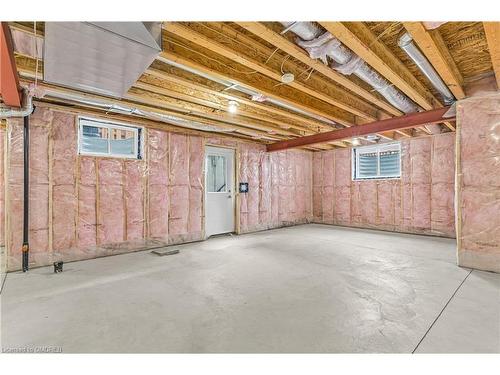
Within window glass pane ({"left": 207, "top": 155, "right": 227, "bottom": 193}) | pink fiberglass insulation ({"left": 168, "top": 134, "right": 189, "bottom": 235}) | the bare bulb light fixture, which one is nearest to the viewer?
the bare bulb light fixture

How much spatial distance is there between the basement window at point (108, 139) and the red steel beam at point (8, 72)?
98 centimetres

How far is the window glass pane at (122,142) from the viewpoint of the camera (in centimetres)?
414

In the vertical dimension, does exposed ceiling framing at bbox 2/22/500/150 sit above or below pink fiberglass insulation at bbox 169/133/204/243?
above

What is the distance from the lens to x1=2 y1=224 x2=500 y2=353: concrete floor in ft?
5.44

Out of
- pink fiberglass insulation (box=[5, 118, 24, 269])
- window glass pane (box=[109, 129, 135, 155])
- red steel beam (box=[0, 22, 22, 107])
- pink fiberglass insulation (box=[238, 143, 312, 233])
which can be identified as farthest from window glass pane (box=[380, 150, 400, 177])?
pink fiberglass insulation (box=[5, 118, 24, 269])

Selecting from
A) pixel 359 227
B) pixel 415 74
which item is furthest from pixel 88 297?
pixel 359 227

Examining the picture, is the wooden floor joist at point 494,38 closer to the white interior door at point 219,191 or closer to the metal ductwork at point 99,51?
the metal ductwork at point 99,51

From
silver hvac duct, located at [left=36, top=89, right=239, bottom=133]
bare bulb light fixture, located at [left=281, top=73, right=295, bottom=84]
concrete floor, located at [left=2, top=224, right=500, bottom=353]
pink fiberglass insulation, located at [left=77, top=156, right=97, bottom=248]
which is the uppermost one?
bare bulb light fixture, located at [left=281, top=73, right=295, bottom=84]

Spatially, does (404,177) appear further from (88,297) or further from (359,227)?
(88,297)

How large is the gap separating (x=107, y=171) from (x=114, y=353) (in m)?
3.20

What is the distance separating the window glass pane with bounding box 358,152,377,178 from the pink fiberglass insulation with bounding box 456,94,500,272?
3.41m

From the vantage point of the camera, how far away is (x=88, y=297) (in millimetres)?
2383

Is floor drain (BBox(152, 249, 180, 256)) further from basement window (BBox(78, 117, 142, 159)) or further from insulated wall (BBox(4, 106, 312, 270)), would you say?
basement window (BBox(78, 117, 142, 159))

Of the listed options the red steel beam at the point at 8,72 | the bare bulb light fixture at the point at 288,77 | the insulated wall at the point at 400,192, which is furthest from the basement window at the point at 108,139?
the insulated wall at the point at 400,192
